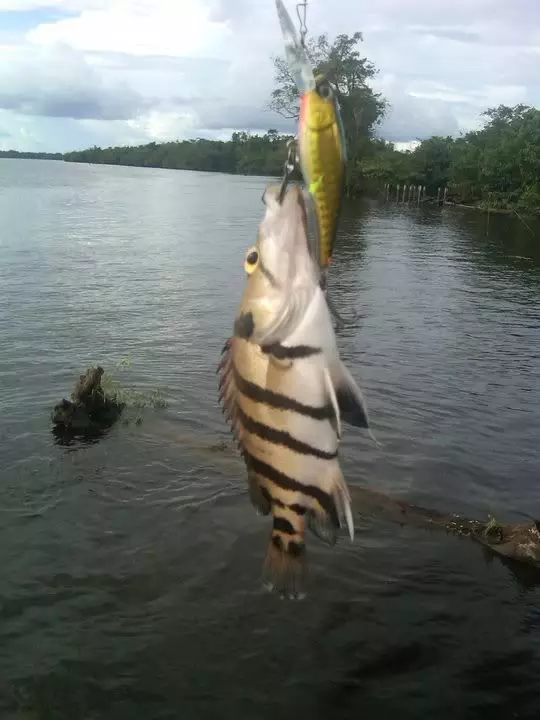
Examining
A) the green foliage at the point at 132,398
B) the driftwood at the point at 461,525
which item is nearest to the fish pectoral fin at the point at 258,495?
the driftwood at the point at 461,525

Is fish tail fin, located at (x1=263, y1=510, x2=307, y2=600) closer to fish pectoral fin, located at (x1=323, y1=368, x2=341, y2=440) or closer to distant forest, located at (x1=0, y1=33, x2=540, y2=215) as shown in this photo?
fish pectoral fin, located at (x1=323, y1=368, x2=341, y2=440)

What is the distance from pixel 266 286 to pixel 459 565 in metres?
7.99

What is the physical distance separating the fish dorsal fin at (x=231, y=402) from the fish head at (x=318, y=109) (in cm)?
120

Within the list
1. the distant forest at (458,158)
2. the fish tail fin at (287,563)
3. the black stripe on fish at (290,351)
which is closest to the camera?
the black stripe on fish at (290,351)

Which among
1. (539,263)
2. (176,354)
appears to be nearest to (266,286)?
(176,354)

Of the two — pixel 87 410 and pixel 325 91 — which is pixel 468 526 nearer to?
pixel 87 410

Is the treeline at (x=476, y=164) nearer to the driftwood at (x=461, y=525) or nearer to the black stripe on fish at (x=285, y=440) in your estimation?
the driftwood at (x=461, y=525)

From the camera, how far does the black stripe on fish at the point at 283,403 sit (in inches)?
150

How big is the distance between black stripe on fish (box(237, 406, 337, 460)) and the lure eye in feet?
2.56

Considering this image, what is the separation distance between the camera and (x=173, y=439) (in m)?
14.4

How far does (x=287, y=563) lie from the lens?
4.17 meters

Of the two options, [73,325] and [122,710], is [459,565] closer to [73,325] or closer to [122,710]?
[122,710]

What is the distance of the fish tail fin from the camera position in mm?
4156

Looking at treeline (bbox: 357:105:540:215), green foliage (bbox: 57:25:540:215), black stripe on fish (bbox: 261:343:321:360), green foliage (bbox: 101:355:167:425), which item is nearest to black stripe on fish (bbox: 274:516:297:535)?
black stripe on fish (bbox: 261:343:321:360)
